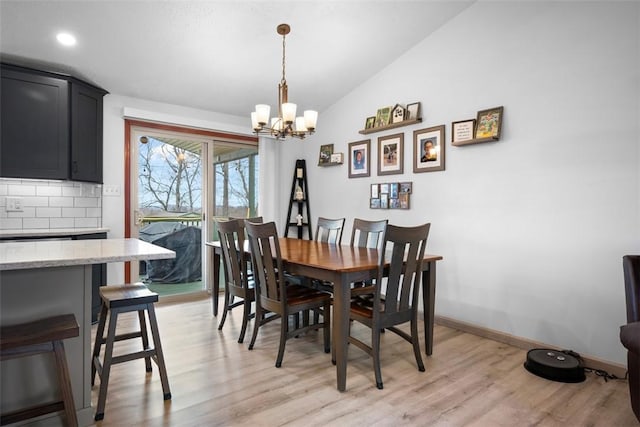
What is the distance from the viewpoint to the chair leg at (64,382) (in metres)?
1.56

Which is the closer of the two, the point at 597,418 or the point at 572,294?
the point at 597,418

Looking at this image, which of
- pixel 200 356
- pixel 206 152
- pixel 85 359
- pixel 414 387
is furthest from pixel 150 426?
pixel 206 152

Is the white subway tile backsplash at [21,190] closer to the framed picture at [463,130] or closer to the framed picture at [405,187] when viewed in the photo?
the framed picture at [405,187]

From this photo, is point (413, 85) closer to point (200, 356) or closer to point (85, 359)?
point (200, 356)

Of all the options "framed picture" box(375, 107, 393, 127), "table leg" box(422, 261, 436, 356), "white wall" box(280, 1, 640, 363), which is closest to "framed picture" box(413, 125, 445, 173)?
"white wall" box(280, 1, 640, 363)

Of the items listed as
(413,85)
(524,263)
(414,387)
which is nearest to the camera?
(414,387)

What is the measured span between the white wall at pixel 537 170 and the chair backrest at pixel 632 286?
0.46 meters

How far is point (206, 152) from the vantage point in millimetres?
4723

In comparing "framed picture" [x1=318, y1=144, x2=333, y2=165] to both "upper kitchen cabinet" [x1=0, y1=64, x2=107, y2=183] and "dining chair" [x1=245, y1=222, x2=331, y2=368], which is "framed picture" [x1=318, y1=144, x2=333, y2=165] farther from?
"upper kitchen cabinet" [x1=0, y1=64, x2=107, y2=183]

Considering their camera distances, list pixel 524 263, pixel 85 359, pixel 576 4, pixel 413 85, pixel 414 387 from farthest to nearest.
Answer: pixel 413 85 < pixel 524 263 < pixel 576 4 < pixel 414 387 < pixel 85 359

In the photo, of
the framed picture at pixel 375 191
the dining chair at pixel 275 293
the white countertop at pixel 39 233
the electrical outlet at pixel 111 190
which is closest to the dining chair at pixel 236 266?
the dining chair at pixel 275 293

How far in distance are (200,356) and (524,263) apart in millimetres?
2689

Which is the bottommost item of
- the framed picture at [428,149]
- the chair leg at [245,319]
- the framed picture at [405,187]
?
the chair leg at [245,319]

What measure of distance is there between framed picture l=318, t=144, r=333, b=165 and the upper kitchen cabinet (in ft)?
8.77
